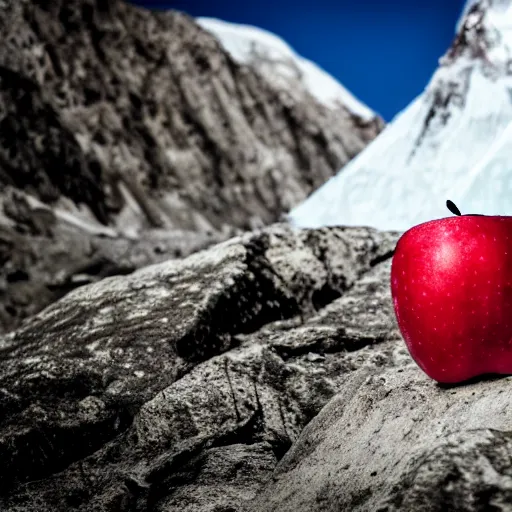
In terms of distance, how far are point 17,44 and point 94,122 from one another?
8.26 feet

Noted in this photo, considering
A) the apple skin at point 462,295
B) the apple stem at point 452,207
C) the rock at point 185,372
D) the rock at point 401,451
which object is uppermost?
the apple stem at point 452,207

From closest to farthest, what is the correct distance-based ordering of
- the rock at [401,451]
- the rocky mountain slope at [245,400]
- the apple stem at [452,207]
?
the rock at [401,451] → the rocky mountain slope at [245,400] → the apple stem at [452,207]

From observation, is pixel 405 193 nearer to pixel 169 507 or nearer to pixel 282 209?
pixel 169 507

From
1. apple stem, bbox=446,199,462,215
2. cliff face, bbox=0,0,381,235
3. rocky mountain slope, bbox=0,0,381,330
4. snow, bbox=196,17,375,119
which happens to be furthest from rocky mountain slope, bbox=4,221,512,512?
snow, bbox=196,17,375,119

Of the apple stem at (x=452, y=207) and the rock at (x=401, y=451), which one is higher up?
the apple stem at (x=452, y=207)

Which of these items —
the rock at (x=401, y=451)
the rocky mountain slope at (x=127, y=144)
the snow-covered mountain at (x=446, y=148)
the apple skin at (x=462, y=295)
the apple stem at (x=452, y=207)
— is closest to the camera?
the rock at (x=401, y=451)

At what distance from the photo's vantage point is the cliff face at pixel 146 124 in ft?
41.1

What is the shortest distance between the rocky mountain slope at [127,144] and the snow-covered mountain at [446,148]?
13.7 ft

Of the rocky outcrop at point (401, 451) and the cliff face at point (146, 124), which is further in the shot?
the cliff face at point (146, 124)

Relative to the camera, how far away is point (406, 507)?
2.49 ft

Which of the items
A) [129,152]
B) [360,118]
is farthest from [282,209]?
[360,118]

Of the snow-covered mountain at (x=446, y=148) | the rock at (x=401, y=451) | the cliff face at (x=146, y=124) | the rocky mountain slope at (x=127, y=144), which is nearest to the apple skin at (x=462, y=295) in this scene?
the rock at (x=401, y=451)

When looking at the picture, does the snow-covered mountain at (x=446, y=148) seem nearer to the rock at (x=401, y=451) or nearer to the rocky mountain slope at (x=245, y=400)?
the rocky mountain slope at (x=245, y=400)

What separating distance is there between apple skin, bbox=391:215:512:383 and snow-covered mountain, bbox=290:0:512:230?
111 cm
